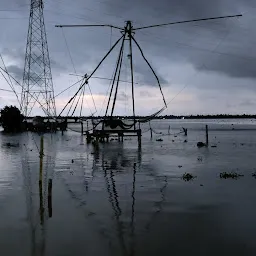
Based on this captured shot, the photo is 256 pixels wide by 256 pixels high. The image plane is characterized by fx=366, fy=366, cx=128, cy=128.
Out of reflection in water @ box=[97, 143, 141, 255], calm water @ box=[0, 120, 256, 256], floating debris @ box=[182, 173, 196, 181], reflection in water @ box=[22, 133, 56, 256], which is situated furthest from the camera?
floating debris @ box=[182, 173, 196, 181]

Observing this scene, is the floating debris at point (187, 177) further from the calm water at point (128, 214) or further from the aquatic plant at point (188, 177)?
the calm water at point (128, 214)

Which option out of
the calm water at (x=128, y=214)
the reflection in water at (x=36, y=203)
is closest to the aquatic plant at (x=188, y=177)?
the calm water at (x=128, y=214)

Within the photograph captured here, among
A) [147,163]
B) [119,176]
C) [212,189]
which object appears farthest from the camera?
[147,163]

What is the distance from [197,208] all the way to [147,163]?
12504mm

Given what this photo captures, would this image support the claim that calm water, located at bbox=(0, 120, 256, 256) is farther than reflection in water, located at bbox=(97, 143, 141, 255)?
No

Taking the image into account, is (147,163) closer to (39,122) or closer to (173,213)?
(173,213)

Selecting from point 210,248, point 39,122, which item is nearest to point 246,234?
point 210,248

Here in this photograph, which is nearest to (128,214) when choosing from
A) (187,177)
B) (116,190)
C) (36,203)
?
(36,203)

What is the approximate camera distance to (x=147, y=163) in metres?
25.1

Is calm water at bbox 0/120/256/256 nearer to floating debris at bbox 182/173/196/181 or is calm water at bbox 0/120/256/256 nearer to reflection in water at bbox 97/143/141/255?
reflection in water at bbox 97/143/141/255

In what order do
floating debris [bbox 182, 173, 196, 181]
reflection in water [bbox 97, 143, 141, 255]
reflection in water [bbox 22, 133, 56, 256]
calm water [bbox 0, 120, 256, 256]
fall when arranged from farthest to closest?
floating debris [bbox 182, 173, 196, 181]
reflection in water [bbox 97, 143, 141, 255]
reflection in water [bbox 22, 133, 56, 256]
calm water [bbox 0, 120, 256, 256]

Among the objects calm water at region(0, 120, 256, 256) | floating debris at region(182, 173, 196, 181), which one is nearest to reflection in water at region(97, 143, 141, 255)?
calm water at region(0, 120, 256, 256)

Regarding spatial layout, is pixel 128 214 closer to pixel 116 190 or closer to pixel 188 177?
pixel 116 190

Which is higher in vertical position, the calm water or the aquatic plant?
the aquatic plant
